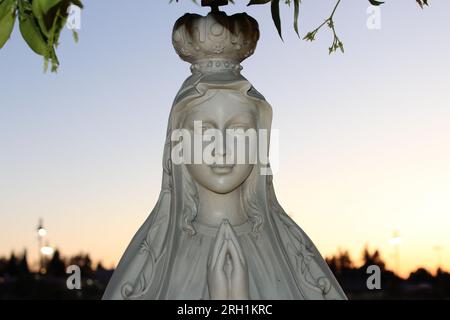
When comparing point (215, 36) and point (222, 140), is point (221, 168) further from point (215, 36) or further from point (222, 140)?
point (215, 36)

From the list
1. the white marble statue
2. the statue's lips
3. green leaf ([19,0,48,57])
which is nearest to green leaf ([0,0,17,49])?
green leaf ([19,0,48,57])

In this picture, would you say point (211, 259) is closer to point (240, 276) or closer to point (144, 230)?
point (240, 276)

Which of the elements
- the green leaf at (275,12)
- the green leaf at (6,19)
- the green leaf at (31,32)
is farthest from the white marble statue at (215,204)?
the green leaf at (6,19)

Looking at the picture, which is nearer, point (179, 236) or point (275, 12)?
point (275, 12)

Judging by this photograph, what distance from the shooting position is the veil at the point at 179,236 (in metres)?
4.09

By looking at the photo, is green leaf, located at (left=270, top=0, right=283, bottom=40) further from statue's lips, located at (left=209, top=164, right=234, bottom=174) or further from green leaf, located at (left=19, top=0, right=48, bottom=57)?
green leaf, located at (left=19, top=0, right=48, bottom=57)

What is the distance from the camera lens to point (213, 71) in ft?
14.1

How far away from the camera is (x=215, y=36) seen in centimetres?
423

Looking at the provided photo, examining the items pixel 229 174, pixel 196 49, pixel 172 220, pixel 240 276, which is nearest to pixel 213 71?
pixel 196 49

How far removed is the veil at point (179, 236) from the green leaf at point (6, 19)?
1.18 meters

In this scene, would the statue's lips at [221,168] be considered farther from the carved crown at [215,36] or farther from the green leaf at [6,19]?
the green leaf at [6,19]

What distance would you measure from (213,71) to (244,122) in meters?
0.39

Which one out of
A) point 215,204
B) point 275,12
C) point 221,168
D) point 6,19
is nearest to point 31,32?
point 6,19

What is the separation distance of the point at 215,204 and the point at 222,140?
1.33ft
